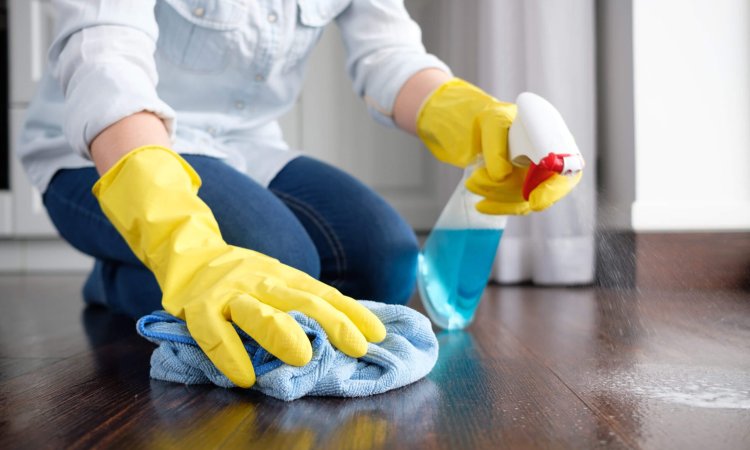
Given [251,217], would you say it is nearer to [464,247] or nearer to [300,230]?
[300,230]

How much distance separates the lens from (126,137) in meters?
0.82

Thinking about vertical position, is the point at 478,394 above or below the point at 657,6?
below

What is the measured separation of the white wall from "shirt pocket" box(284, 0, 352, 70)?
718 millimetres

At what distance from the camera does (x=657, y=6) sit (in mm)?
1615

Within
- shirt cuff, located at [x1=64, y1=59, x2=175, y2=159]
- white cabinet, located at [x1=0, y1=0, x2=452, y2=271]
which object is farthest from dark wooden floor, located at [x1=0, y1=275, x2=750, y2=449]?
white cabinet, located at [x1=0, y1=0, x2=452, y2=271]

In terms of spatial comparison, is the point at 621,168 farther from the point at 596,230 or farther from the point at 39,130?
the point at 39,130

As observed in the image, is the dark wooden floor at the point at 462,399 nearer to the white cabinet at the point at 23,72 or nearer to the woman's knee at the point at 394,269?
the woman's knee at the point at 394,269

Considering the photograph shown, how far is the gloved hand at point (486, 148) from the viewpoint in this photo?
83 centimetres

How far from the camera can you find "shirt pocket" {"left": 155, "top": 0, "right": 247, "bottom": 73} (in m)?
1.07

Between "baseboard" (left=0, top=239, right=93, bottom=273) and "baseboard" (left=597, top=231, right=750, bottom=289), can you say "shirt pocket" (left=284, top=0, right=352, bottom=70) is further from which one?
"baseboard" (left=0, top=239, right=93, bottom=273)

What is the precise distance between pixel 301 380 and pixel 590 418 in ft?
0.76

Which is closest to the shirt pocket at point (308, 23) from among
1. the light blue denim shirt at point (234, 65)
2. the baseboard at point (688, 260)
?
the light blue denim shirt at point (234, 65)

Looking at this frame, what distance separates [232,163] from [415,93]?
0.29 metres

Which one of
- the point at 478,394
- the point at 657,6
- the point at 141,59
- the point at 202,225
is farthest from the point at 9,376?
the point at 657,6
